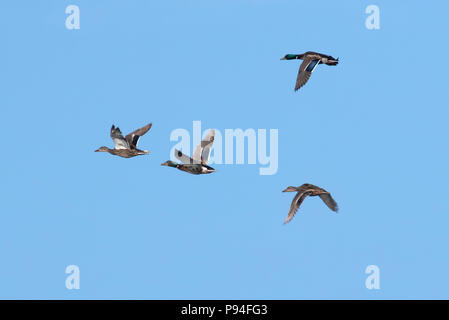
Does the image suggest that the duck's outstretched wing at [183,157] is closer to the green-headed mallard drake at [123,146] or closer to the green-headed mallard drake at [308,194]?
the green-headed mallard drake at [123,146]

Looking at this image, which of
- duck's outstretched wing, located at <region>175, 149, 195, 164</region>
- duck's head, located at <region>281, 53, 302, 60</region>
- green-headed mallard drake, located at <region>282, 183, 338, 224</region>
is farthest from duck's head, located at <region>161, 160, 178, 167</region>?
duck's head, located at <region>281, 53, 302, 60</region>

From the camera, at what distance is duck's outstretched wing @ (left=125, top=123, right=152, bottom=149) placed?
55.1 meters

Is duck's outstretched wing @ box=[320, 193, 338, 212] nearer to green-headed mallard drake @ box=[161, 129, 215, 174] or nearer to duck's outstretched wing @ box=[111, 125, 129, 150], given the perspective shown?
green-headed mallard drake @ box=[161, 129, 215, 174]

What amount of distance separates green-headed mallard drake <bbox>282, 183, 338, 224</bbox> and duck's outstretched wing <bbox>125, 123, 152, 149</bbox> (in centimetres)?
792

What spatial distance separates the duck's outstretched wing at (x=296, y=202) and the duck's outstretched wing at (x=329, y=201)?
116 cm

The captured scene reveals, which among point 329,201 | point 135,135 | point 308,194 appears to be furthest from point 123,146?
point 329,201

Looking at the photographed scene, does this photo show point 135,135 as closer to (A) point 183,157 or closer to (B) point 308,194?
(A) point 183,157

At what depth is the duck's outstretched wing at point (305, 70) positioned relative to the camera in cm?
5421

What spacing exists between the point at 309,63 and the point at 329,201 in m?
7.08

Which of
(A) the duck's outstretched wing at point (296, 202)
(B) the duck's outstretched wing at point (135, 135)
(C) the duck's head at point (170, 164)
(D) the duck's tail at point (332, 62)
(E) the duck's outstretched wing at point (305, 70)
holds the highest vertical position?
(D) the duck's tail at point (332, 62)

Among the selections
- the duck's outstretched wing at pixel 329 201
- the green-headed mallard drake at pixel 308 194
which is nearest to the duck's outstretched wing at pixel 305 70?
the green-headed mallard drake at pixel 308 194
